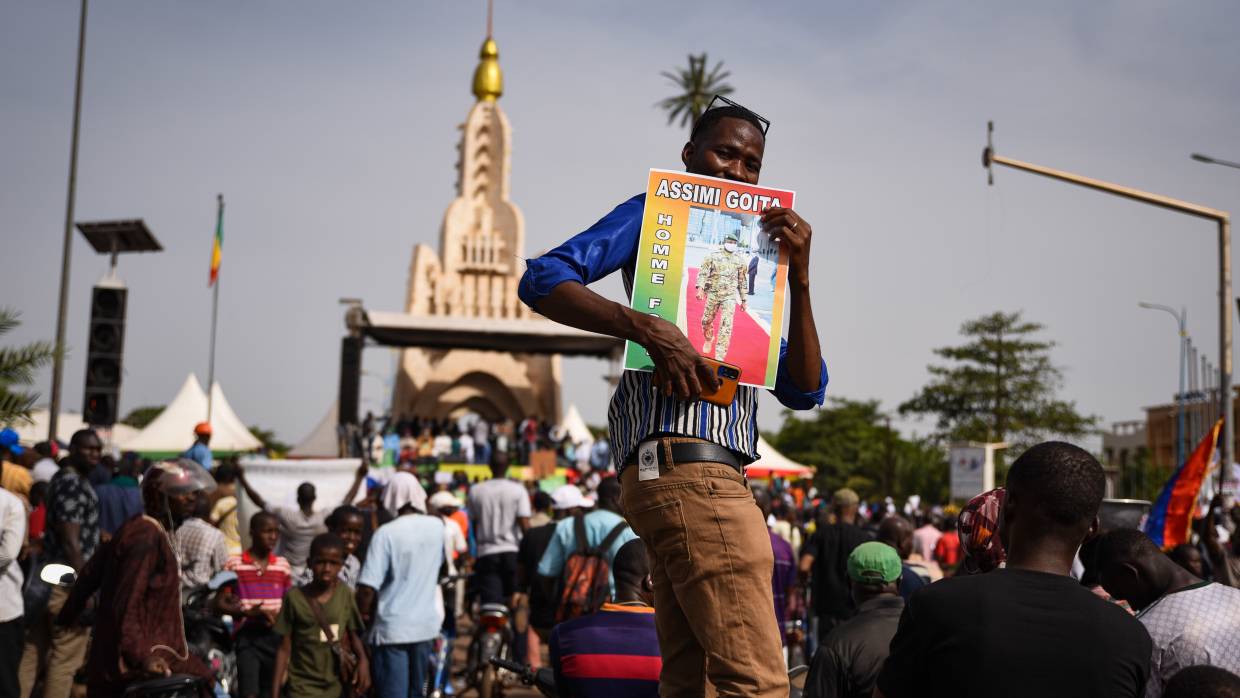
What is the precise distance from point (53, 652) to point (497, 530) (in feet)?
15.1

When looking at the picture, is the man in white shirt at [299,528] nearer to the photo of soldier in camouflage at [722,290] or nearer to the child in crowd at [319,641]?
the child in crowd at [319,641]

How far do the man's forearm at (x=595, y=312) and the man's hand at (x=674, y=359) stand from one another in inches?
1.2

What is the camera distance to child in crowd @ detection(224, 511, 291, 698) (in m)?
8.40

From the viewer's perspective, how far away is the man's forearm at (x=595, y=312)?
3.12 m

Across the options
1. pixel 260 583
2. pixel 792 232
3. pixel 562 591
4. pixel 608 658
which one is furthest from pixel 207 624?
pixel 792 232

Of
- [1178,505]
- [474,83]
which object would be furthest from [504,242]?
[1178,505]

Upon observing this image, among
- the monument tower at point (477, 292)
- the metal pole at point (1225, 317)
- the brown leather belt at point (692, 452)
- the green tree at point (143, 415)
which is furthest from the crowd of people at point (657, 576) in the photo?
the green tree at point (143, 415)

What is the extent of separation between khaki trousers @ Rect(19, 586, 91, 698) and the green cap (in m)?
5.44

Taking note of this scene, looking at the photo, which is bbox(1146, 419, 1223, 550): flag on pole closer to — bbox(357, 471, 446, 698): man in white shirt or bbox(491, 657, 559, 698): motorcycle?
bbox(357, 471, 446, 698): man in white shirt

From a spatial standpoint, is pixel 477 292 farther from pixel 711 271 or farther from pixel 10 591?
pixel 711 271

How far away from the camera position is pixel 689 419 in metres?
3.19

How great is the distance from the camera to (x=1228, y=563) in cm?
1111

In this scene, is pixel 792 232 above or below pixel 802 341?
above

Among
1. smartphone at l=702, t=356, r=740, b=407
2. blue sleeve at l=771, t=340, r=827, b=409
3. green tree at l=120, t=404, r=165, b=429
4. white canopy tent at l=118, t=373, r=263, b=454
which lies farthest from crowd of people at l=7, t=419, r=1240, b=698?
green tree at l=120, t=404, r=165, b=429
